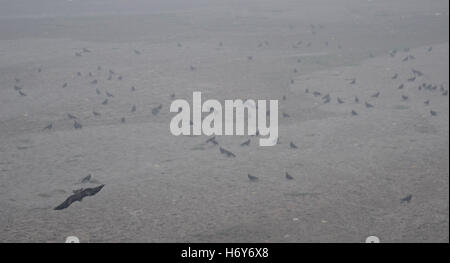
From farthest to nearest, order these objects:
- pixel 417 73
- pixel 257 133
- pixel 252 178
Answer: pixel 417 73, pixel 257 133, pixel 252 178

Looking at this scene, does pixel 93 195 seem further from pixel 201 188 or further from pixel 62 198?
pixel 201 188

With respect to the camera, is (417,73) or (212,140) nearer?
(212,140)

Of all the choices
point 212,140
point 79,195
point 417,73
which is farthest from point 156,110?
point 417,73

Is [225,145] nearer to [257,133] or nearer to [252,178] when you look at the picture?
[257,133]

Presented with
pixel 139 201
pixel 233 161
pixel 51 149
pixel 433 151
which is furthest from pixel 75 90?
pixel 433 151

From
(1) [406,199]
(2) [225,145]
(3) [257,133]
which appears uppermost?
(3) [257,133]

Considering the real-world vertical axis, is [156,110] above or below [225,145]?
above

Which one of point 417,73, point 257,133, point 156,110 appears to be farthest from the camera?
point 417,73
